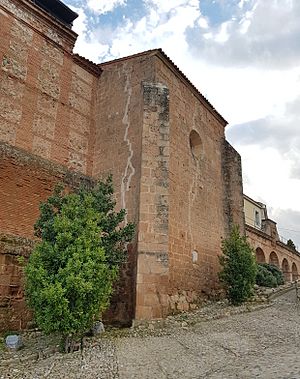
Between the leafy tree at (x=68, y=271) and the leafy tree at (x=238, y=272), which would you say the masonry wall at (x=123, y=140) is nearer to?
the leafy tree at (x=68, y=271)

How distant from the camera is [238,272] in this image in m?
10.9

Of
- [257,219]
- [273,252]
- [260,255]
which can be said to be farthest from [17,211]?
[257,219]

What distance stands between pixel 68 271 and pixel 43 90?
6.64 meters

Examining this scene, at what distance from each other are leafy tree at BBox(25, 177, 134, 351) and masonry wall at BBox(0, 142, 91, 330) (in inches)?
60.3

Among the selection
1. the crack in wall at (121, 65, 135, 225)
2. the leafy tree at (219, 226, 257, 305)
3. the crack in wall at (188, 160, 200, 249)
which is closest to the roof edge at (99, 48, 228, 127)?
the crack in wall at (121, 65, 135, 225)

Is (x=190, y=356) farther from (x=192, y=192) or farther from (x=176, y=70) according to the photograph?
(x=176, y=70)

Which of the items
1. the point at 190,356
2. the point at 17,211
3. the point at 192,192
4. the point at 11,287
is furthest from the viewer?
the point at 192,192

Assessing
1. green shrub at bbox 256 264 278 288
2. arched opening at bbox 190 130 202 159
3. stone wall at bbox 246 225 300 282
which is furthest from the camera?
stone wall at bbox 246 225 300 282

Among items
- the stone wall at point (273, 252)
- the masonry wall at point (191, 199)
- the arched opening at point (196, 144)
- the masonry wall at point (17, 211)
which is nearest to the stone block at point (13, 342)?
the masonry wall at point (17, 211)

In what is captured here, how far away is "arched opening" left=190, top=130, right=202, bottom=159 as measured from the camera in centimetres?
1304

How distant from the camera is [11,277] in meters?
8.09

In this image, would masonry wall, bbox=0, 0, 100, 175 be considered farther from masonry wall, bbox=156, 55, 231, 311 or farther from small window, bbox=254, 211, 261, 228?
small window, bbox=254, 211, 261, 228

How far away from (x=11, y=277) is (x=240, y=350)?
504 cm

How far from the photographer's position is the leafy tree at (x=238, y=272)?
35.5 ft
